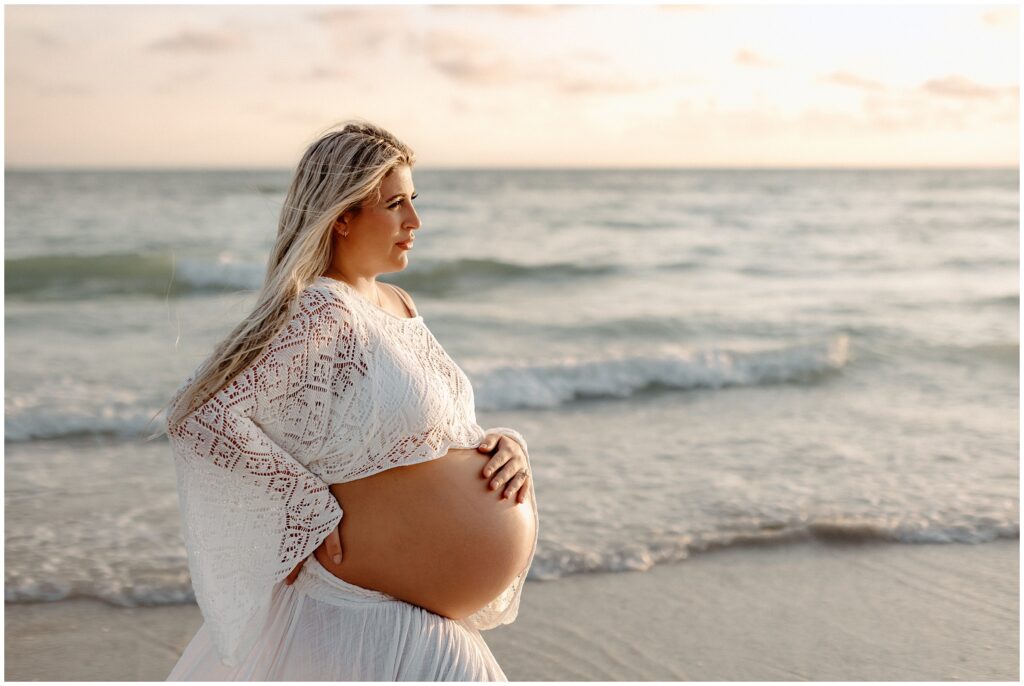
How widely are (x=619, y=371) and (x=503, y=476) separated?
625 cm

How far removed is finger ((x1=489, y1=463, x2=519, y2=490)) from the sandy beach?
1.40 metres

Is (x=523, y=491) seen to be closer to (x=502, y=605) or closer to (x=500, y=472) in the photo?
(x=500, y=472)

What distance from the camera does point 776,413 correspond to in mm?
7602

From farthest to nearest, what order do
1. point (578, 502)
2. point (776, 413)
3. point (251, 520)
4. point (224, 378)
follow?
point (776, 413)
point (578, 502)
point (251, 520)
point (224, 378)

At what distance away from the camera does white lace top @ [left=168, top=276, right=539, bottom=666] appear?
223 cm

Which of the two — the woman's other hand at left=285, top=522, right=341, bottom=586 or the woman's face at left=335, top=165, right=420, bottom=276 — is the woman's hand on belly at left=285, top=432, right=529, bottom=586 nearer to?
the woman's other hand at left=285, top=522, right=341, bottom=586

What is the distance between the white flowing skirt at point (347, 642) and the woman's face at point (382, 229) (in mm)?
750

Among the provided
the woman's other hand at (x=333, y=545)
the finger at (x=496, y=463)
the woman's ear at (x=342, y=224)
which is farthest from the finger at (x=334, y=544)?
the woman's ear at (x=342, y=224)

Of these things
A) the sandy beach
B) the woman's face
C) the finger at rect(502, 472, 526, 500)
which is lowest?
the sandy beach

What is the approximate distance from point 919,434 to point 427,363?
5376mm

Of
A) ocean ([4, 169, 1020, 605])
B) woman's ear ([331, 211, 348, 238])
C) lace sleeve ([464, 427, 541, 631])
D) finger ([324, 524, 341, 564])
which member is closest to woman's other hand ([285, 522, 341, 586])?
finger ([324, 524, 341, 564])

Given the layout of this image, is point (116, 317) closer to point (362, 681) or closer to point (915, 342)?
point (915, 342)

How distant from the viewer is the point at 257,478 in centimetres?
231

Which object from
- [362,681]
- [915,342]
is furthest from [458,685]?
[915,342]
